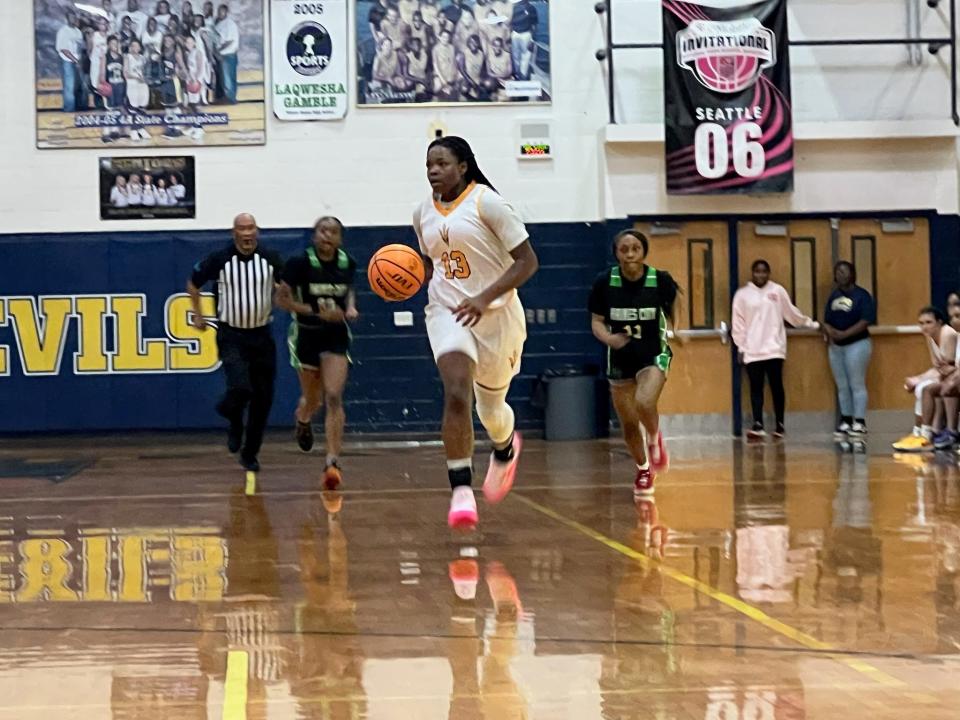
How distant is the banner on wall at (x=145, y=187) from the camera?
17.3 metres

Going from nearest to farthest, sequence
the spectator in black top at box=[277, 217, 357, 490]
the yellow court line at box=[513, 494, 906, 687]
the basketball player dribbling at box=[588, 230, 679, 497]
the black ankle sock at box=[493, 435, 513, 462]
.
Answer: the yellow court line at box=[513, 494, 906, 687]
the black ankle sock at box=[493, 435, 513, 462]
the basketball player dribbling at box=[588, 230, 679, 497]
the spectator in black top at box=[277, 217, 357, 490]

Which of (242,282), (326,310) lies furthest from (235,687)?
(242,282)

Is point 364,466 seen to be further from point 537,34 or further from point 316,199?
point 537,34

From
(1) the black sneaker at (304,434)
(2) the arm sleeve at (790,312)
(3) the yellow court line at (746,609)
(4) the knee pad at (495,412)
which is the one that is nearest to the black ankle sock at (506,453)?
(4) the knee pad at (495,412)

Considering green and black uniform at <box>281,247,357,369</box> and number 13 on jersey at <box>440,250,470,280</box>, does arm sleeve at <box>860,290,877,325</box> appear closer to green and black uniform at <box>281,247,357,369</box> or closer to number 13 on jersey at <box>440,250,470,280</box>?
green and black uniform at <box>281,247,357,369</box>

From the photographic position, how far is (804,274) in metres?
17.5

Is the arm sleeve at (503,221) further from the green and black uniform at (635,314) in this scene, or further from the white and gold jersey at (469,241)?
the green and black uniform at (635,314)

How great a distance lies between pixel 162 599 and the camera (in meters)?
5.94

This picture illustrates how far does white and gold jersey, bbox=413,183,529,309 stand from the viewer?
736 cm

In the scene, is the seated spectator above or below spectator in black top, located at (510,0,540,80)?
below

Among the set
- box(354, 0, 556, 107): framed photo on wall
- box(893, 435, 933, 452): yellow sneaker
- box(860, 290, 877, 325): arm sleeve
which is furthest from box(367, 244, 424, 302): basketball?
box(860, 290, 877, 325): arm sleeve

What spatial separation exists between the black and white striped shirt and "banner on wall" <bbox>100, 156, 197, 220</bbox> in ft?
20.1

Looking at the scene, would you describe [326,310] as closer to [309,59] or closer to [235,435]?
[235,435]

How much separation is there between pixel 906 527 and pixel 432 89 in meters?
10.8
